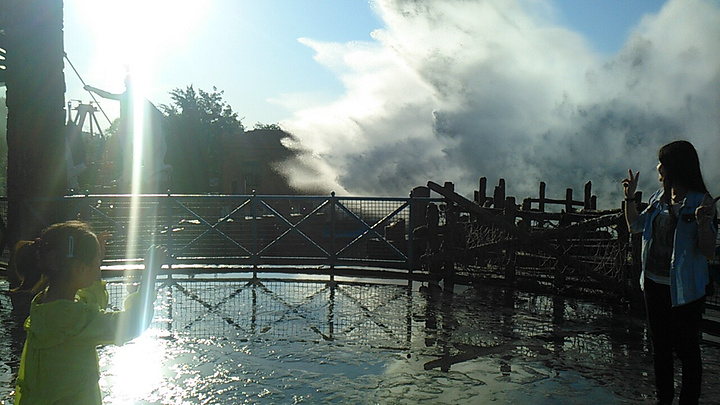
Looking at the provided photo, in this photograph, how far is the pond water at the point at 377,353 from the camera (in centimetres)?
509

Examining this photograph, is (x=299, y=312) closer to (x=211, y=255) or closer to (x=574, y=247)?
(x=574, y=247)

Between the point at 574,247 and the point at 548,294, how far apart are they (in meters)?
0.82

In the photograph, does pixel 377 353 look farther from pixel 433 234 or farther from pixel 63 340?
pixel 433 234

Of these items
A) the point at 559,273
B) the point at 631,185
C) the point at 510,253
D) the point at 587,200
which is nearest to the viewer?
the point at 631,185

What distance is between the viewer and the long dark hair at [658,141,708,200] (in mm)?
4391

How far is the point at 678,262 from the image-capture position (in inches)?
170

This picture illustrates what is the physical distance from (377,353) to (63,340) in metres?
3.76

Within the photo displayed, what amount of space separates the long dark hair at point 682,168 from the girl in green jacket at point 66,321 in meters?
3.36

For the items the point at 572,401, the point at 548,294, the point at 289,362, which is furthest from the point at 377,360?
the point at 548,294

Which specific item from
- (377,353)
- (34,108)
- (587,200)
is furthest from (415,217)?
(587,200)

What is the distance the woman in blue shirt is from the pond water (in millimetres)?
727

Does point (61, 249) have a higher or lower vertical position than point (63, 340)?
higher

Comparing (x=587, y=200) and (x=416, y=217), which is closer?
(x=416, y=217)

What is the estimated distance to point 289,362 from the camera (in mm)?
5930
